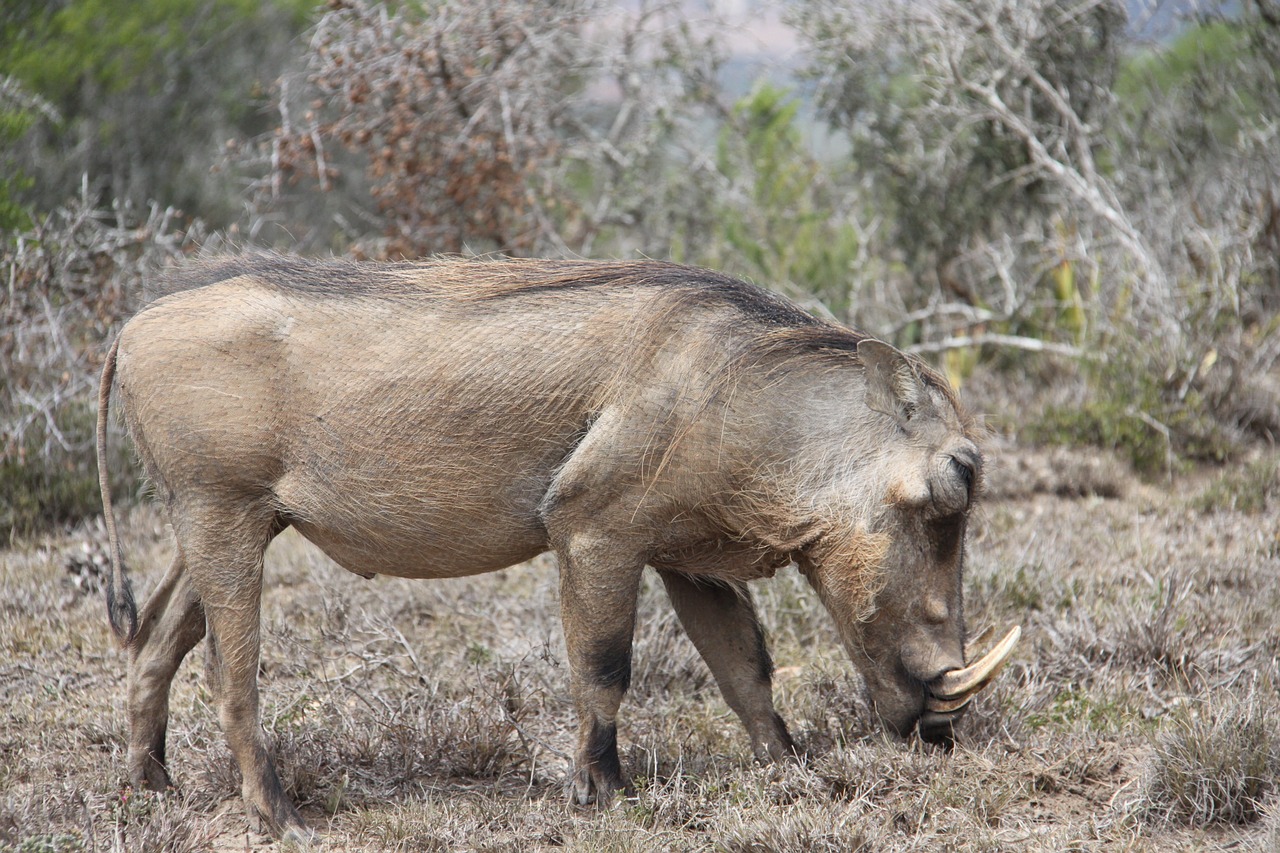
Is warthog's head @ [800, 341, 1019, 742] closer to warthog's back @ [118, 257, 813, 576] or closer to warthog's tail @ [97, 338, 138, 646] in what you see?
warthog's back @ [118, 257, 813, 576]

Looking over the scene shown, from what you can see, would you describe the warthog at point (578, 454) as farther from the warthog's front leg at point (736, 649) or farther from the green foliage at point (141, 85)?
the green foliage at point (141, 85)

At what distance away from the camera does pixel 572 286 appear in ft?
11.0

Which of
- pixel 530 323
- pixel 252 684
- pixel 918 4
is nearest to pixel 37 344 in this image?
pixel 252 684

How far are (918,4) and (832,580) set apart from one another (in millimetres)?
5485

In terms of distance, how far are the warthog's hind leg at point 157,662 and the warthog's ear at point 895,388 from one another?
2108 mm

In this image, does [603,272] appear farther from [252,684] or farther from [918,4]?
[918,4]

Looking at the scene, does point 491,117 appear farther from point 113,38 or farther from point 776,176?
point 113,38

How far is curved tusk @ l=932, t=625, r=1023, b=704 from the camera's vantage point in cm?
305

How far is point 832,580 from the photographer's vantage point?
3248 millimetres

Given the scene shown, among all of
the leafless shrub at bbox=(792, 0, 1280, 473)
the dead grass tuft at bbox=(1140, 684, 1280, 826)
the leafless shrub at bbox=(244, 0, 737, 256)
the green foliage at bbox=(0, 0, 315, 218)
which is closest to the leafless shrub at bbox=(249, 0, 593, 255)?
the leafless shrub at bbox=(244, 0, 737, 256)

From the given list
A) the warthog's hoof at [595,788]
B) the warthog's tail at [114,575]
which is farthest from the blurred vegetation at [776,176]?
the warthog's hoof at [595,788]

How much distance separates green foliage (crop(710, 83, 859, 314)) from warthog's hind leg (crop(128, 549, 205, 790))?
5206 millimetres

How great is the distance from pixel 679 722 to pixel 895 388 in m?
1.46

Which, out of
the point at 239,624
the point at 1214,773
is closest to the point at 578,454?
the point at 239,624
